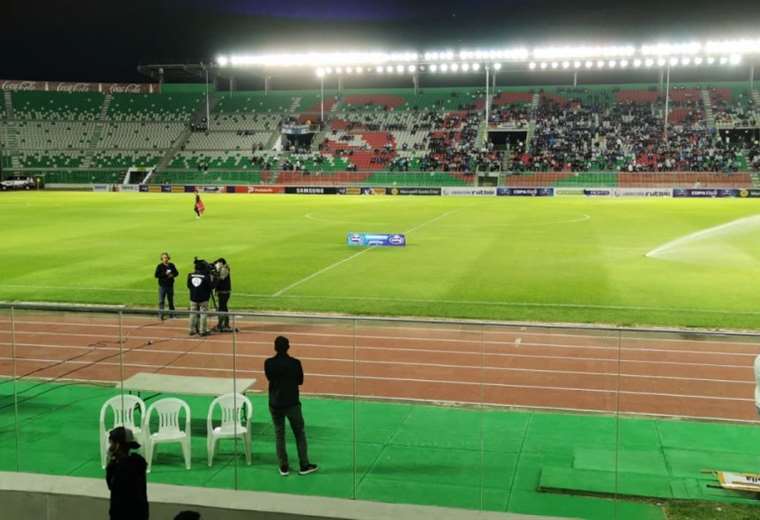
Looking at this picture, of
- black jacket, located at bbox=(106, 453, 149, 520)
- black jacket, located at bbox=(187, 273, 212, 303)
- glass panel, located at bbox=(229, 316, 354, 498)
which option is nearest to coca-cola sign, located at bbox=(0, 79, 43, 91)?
glass panel, located at bbox=(229, 316, 354, 498)

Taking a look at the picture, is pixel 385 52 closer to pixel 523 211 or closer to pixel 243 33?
pixel 243 33

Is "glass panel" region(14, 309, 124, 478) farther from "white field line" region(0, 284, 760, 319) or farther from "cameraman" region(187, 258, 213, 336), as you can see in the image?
"white field line" region(0, 284, 760, 319)

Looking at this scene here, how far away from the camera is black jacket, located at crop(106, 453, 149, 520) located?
6.27m

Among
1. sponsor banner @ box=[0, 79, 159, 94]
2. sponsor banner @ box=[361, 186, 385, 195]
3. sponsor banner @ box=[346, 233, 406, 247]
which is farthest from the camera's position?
sponsor banner @ box=[0, 79, 159, 94]

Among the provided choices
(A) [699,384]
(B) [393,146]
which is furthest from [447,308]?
(B) [393,146]

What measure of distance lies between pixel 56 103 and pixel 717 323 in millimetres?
100613

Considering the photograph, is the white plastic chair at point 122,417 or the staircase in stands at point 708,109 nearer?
the white plastic chair at point 122,417

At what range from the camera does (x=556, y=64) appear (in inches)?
3433

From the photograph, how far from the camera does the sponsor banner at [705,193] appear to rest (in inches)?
2721

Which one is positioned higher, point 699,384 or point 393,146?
point 393,146

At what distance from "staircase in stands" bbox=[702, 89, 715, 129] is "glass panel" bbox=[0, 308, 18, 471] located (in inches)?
3264

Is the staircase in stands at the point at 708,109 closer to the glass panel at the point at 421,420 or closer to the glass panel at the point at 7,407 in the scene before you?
the glass panel at the point at 421,420

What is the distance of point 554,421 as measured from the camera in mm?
11258

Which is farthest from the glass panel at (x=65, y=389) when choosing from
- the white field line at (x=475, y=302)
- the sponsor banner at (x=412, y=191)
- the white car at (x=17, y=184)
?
the white car at (x=17, y=184)
